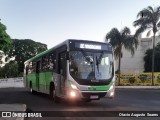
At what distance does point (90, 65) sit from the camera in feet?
54.3

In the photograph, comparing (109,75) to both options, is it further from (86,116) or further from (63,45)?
(86,116)

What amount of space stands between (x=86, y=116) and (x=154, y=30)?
4229 cm

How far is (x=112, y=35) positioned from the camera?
58219 millimetres

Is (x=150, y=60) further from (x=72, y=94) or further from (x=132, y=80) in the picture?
(x=72, y=94)

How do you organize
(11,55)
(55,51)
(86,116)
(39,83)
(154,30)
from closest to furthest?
(86,116)
(55,51)
(39,83)
(154,30)
(11,55)

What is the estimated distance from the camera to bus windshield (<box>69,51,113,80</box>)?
16.5m

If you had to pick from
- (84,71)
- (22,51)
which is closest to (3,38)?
(84,71)

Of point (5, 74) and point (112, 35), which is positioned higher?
point (112, 35)

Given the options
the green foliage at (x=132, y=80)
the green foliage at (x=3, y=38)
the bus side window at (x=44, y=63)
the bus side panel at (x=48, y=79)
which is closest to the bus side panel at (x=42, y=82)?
the bus side window at (x=44, y=63)

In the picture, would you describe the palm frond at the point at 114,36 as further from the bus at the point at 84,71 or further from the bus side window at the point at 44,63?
the bus at the point at 84,71

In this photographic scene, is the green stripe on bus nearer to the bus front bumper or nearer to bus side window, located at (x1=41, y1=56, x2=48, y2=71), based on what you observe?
the bus front bumper

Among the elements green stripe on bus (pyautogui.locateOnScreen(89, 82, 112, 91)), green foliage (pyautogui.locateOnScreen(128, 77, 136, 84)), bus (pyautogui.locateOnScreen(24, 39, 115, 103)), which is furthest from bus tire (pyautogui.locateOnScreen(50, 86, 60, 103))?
green foliage (pyautogui.locateOnScreen(128, 77, 136, 84))

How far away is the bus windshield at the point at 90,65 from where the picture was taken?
649 inches

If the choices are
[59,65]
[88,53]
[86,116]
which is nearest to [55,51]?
[59,65]
